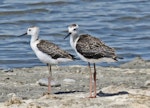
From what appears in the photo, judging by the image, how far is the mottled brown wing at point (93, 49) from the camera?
11344 mm

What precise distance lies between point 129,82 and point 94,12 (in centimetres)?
1112

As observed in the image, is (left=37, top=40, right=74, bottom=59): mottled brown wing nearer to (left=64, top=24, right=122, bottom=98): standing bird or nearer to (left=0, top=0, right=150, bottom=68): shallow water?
(left=64, top=24, right=122, bottom=98): standing bird

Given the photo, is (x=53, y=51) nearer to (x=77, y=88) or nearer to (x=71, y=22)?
(x=77, y=88)

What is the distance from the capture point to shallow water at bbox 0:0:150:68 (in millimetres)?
19375

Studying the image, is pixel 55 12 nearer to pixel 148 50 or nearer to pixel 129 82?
pixel 148 50

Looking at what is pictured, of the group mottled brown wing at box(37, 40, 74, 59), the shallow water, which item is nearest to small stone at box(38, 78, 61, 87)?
mottled brown wing at box(37, 40, 74, 59)

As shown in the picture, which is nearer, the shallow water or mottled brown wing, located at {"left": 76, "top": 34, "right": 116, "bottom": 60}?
mottled brown wing, located at {"left": 76, "top": 34, "right": 116, "bottom": 60}

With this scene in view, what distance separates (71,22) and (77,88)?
403 inches

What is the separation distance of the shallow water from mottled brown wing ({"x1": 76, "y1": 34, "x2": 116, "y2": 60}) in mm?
6081

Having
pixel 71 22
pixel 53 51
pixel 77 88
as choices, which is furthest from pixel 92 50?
pixel 71 22

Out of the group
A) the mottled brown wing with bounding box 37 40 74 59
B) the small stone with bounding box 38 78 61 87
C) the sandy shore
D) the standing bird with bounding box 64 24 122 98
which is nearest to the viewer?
the sandy shore

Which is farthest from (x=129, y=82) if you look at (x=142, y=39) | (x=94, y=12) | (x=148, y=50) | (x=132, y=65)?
(x=94, y=12)

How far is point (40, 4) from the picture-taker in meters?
26.6

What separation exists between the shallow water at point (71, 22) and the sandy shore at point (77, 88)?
7.33ft
